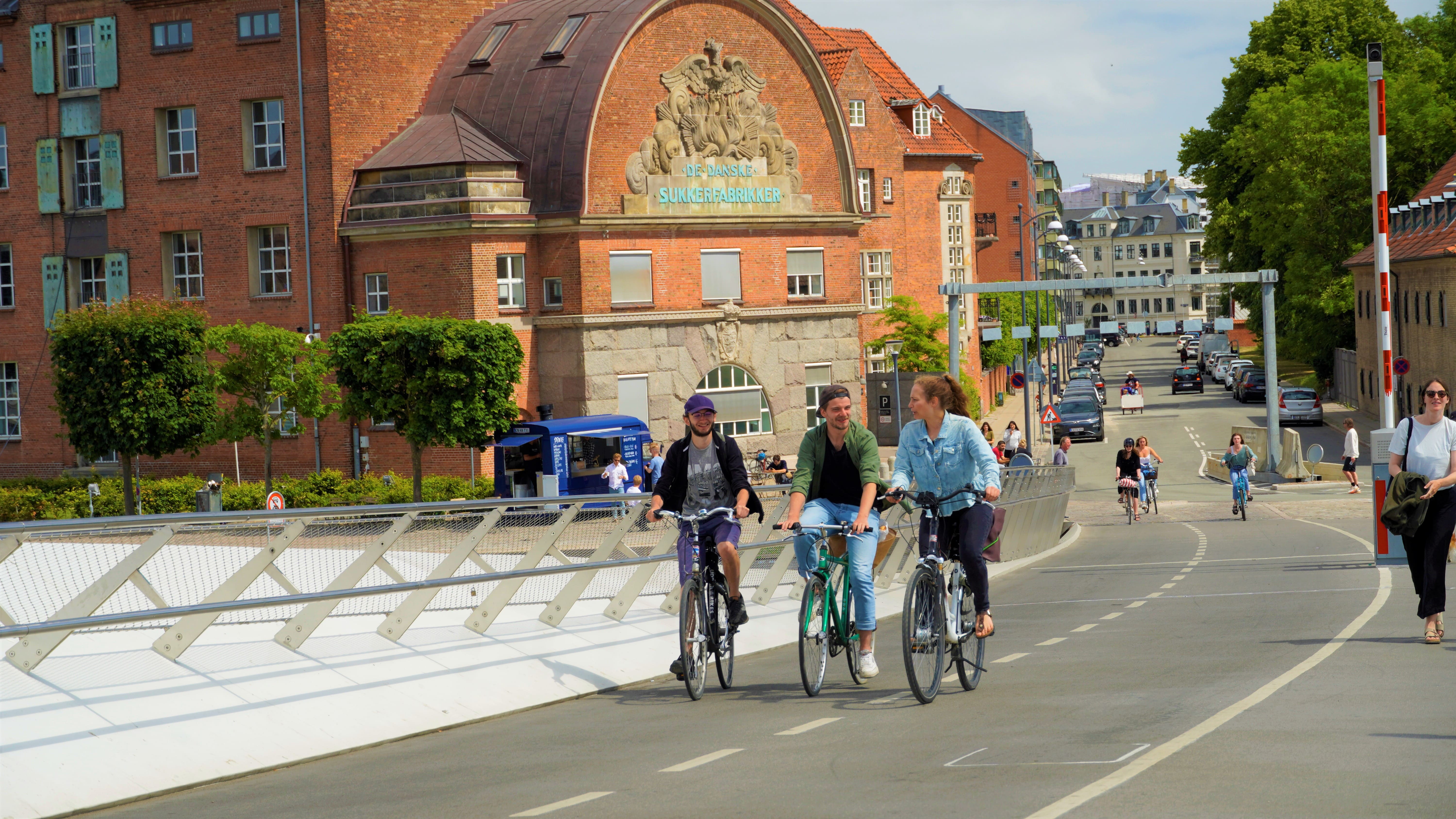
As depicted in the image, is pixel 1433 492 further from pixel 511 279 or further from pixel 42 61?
pixel 42 61

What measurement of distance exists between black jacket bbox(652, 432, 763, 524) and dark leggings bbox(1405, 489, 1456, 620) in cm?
495

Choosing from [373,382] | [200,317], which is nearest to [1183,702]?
[373,382]

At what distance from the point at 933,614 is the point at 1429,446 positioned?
4583 mm

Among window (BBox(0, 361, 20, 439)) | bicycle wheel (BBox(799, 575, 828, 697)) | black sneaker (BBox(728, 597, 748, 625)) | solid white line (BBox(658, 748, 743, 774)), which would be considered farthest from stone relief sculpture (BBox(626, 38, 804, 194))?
solid white line (BBox(658, 748, 743, 774))

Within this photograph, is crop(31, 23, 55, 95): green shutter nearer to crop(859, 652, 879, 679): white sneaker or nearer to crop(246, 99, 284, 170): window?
crop(246, 99, 284, 170): window

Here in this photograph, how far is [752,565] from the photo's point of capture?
1579 cm

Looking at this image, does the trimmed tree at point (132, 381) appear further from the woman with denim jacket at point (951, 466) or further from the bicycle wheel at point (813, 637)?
the woman with denim jacket at point (951, 466)

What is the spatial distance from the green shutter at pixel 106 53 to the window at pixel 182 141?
2.10 meters

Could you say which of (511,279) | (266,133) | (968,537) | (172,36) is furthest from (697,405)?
(172,36)

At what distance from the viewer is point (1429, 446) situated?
38.4 feet

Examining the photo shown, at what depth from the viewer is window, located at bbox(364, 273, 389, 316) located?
4638cm

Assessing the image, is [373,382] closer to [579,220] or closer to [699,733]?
[579,220]

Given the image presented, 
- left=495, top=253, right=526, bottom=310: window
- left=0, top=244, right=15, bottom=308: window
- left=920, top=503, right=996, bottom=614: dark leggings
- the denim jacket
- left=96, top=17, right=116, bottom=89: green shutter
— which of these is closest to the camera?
the denim jacket

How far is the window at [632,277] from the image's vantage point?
47.0 meters
